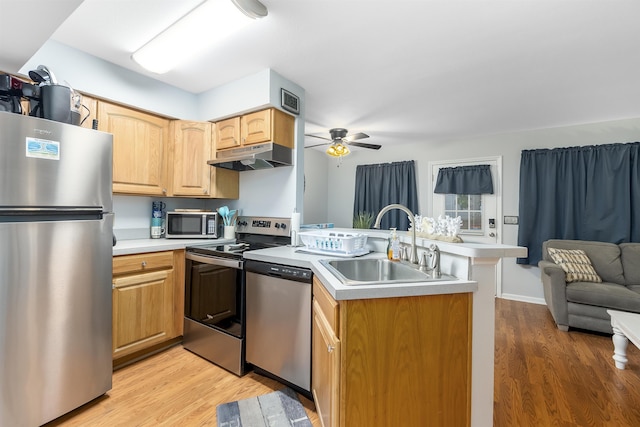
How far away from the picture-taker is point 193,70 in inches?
91.8

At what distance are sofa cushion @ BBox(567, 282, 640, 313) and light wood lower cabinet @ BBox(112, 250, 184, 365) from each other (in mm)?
3824

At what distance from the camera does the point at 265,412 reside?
1608 mm

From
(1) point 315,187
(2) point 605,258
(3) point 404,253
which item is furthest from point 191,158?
(2) point 605,258

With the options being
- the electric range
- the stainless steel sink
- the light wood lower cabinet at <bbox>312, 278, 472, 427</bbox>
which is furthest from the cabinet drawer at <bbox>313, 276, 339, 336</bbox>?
the electric range

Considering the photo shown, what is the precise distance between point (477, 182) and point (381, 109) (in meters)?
2.08

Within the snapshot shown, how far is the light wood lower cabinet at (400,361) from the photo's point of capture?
3.74 feet

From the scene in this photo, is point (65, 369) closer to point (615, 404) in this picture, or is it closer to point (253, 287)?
point (253, 287)

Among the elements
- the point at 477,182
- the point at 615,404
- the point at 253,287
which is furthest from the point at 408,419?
the point at 477,182

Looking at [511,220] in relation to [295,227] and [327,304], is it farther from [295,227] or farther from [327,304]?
[327,304]

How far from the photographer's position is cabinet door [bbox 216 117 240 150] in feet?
8.23

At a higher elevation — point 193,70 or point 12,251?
point 193,70

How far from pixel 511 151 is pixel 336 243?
141 inches

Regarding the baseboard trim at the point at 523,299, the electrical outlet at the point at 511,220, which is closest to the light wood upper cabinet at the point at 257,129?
the electrical outlet at the point at 511,220

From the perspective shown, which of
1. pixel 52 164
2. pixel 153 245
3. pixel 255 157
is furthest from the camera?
pixel 255 157
